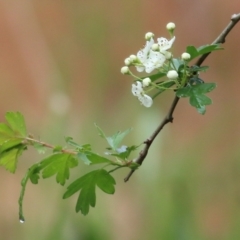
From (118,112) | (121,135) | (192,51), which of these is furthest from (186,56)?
(118,112)

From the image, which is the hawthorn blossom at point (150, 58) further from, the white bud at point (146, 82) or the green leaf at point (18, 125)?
the green leaf at point (18, 125)

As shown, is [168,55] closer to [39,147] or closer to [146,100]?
[146,100]

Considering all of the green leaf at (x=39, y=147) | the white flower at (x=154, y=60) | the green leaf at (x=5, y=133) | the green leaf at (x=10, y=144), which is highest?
the white flower at (x=154, y=60)

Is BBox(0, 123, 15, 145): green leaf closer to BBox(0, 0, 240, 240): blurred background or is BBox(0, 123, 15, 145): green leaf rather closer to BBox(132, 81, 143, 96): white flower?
BBox(132, 81, 143, 96): white flower

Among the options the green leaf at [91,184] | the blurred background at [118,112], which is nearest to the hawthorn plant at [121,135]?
the green leaf at [91,184]

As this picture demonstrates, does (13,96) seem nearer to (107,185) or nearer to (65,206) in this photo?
(65,206)
